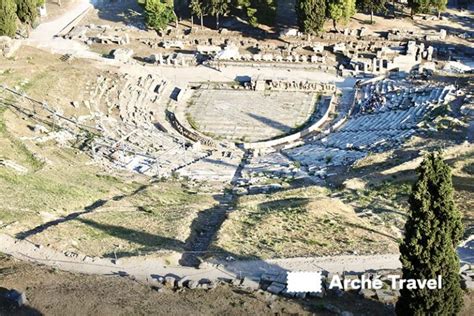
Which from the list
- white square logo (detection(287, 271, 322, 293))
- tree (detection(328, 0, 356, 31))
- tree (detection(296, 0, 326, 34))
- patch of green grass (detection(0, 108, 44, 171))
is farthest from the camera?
tree (detection(328, 0, 356, 31))

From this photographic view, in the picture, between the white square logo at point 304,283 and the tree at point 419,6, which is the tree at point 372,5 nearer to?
the tree at point 419,6

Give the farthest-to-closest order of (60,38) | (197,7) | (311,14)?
1. (197,7)
2. (60,38)
3. (311,14)

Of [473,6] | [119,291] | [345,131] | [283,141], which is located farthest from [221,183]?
[473,6]

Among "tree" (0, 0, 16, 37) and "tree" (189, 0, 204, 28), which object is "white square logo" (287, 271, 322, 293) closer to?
"tree" (0, 0, 16, 37)

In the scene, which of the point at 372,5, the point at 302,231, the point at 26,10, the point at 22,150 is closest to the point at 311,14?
the point at 372,5

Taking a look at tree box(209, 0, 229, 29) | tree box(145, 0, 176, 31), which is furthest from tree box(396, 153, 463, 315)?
tree box(145, 0, 176, 31)

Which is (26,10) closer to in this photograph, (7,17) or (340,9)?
(7,17)

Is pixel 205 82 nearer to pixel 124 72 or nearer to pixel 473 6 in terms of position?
pixel 124 72
